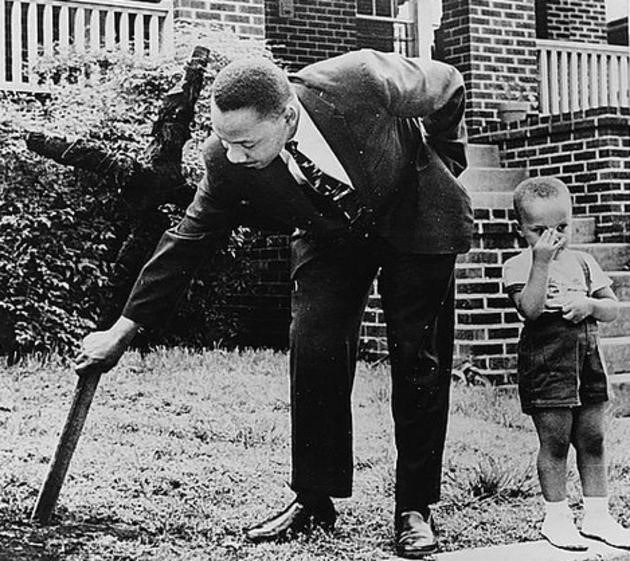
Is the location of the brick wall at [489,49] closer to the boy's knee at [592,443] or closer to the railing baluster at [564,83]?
the railing baluster at [564,83]

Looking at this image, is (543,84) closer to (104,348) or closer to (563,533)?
(563,533)

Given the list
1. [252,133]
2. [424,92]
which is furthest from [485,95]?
[252,133]

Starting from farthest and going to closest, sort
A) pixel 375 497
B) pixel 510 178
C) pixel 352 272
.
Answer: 1. pixel 510 178
2. pixel 375 497
3. pixel 352 272

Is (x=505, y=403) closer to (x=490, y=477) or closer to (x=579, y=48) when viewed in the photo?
(x=490, y=477)

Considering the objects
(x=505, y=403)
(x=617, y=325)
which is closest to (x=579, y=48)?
(x=617, y=325)

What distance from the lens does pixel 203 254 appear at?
10.2 feet

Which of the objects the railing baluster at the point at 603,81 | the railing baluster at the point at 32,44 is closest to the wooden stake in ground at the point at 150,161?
the railing baluster at the point at 32,44

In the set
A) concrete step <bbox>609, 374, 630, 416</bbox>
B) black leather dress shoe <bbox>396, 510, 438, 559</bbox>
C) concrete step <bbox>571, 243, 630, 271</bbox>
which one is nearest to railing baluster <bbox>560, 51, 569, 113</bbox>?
concrete step <bbox>571, 243, 630, 271</bbox>

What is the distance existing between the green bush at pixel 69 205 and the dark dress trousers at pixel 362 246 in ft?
6.01

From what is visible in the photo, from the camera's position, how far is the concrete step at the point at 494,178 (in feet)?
22.0

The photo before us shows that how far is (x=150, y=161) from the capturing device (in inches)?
197

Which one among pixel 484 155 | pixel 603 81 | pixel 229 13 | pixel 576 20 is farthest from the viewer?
pixel 576 20

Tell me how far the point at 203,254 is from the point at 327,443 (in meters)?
0.62

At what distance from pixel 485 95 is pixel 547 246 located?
4.93m
